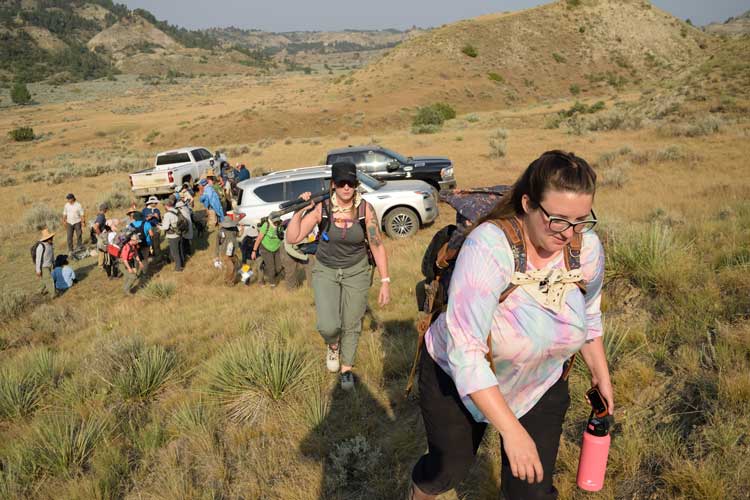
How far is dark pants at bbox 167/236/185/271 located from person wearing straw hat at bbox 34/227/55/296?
93.6 inches

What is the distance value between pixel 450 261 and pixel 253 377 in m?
2.87

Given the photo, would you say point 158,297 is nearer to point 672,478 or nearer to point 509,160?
point 672,478

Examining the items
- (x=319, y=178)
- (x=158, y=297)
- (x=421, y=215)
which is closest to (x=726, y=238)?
(x=421, y=215)

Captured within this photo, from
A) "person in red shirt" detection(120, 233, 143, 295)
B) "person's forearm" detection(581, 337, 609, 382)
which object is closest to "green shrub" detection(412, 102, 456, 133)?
"person in red shirt" detection(120, 233, 143, 295)

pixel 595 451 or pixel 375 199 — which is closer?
pixel 595 451

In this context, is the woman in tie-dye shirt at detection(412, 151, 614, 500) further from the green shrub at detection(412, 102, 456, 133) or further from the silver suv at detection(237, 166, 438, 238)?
the green shrub at detection(412, 102, 456, 133)

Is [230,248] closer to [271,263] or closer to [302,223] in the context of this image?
[271,263]

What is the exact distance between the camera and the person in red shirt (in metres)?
9.34

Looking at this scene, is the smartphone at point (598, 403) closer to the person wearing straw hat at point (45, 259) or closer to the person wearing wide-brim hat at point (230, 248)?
the person wearing wide-brim hat at point (230, 248)

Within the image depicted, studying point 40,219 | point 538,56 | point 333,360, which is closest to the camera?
point 333,360

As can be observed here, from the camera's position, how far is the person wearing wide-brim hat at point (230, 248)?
9.11 m

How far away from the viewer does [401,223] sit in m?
10.1

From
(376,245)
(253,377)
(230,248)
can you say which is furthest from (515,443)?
(230,248)

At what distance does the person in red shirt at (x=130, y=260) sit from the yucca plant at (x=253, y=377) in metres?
6.19
